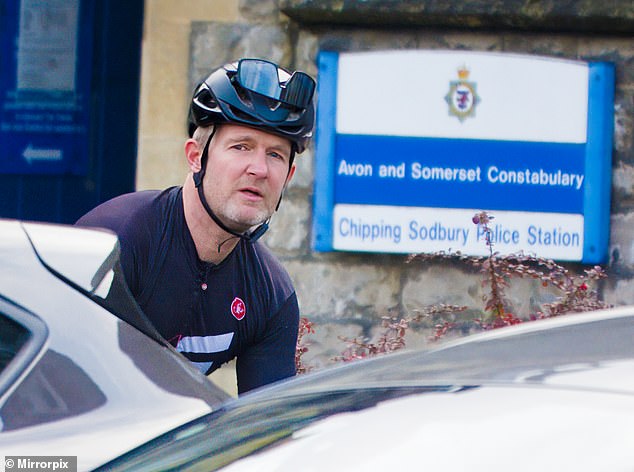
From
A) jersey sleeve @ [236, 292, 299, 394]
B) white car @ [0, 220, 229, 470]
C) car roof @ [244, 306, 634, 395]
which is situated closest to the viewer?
car roof @ [244, 306, 634, 395]

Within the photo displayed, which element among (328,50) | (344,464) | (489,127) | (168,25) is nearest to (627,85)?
(489,127)

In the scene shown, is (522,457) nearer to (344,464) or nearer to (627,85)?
(344,464)

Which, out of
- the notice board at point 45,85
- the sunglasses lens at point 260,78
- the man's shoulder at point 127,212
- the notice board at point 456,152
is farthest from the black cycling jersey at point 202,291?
the notice board at point 45,85

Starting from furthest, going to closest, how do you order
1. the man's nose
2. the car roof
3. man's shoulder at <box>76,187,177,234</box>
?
the man's nose, man's shoulder at <box>76,187,177,234</box>, the car roof

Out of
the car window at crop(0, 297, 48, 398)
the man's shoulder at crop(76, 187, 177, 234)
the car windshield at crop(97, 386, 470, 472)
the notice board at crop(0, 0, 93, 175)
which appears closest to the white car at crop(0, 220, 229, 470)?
the car window at crop(0, 297, 48, 398)

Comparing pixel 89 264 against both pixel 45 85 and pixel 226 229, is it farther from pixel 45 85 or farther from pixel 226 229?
pixel 45 85

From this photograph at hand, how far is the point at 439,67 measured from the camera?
20.1 ft

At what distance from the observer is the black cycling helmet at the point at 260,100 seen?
135 inches

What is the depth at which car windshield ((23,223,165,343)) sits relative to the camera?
2.56 meters

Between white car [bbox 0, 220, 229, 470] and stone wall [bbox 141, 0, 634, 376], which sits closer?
white car [bbox 0, 220, 229, 470]

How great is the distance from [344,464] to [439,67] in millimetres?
4683

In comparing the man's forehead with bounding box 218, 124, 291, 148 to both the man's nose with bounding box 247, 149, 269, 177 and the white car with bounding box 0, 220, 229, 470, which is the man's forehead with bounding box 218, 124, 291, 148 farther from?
the white car with bounding box 0, 220, 229, 470

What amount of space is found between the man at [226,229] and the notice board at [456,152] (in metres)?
2.55

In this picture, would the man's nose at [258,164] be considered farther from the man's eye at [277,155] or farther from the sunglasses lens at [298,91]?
the sunglasses lens at [298,91]
